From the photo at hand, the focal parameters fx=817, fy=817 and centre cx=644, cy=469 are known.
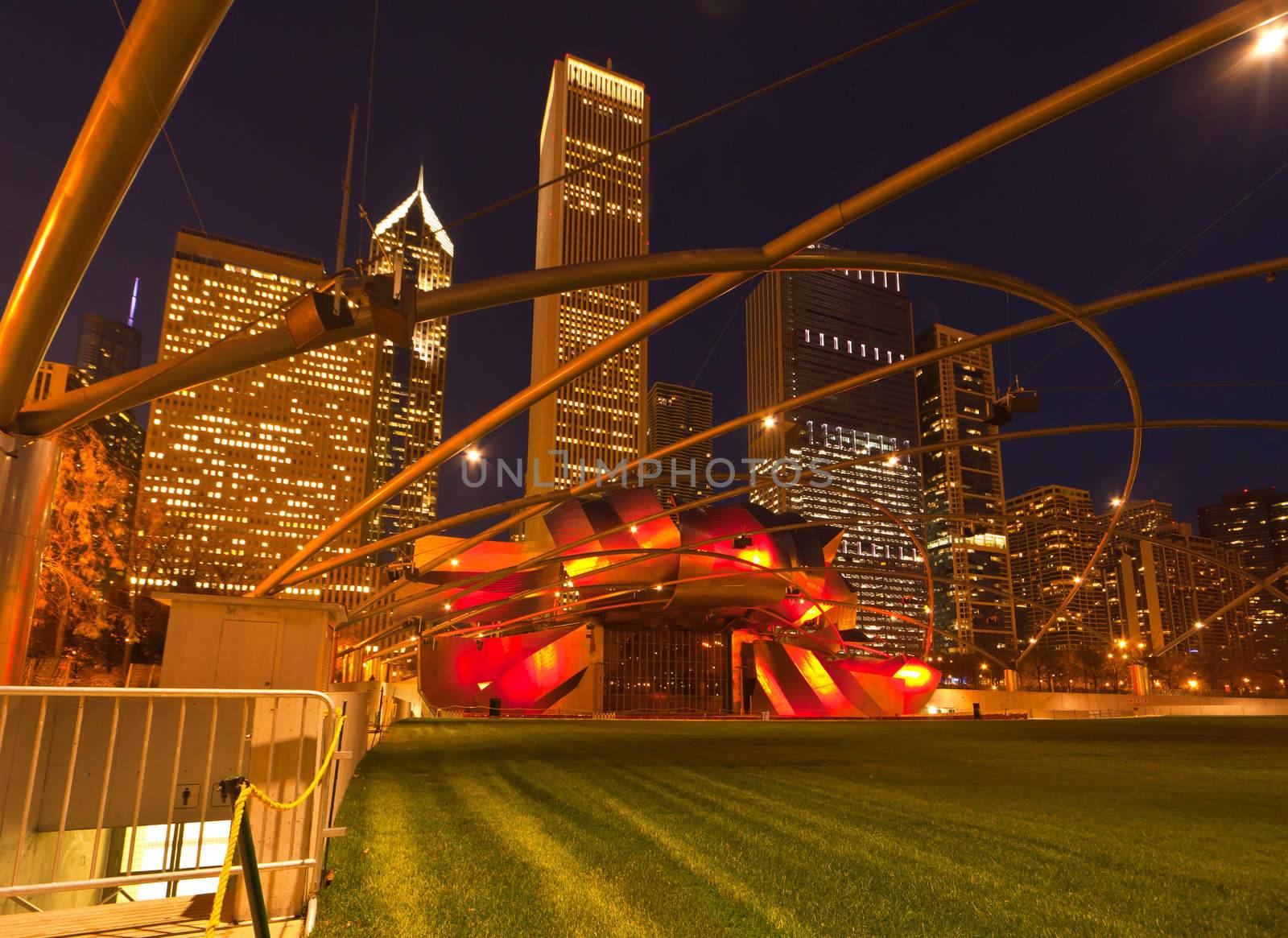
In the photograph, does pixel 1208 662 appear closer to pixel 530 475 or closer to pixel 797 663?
pixel 797 663

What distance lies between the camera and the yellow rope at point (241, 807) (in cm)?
452

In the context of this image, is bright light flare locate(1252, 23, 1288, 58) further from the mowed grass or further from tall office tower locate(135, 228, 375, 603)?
tall office tower locate(135, 228, 375, 603)

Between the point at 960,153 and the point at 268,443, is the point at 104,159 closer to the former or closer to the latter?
→ the point at 960,153

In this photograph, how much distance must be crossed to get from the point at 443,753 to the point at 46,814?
35.8ft

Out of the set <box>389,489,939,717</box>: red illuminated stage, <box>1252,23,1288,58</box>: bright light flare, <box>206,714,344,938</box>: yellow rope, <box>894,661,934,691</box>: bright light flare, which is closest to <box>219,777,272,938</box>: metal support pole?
<box>206,714,344,938</box>: yellow rope

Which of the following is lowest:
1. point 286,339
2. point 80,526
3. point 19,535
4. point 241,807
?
point 241,807

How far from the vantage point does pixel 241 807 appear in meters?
4.59

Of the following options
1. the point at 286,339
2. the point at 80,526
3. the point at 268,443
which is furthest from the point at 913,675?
the point at 268,443

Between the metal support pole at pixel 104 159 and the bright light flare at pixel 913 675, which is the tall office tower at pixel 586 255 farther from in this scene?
the metal support pole at pixel 104 159

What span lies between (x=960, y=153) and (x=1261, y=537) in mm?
197130

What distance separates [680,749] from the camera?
21734mm

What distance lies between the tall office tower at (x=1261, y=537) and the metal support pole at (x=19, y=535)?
167875 millimetres

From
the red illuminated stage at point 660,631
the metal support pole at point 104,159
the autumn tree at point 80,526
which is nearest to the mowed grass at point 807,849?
the metal support pole at point 104,159

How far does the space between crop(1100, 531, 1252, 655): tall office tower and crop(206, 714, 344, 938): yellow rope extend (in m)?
115
